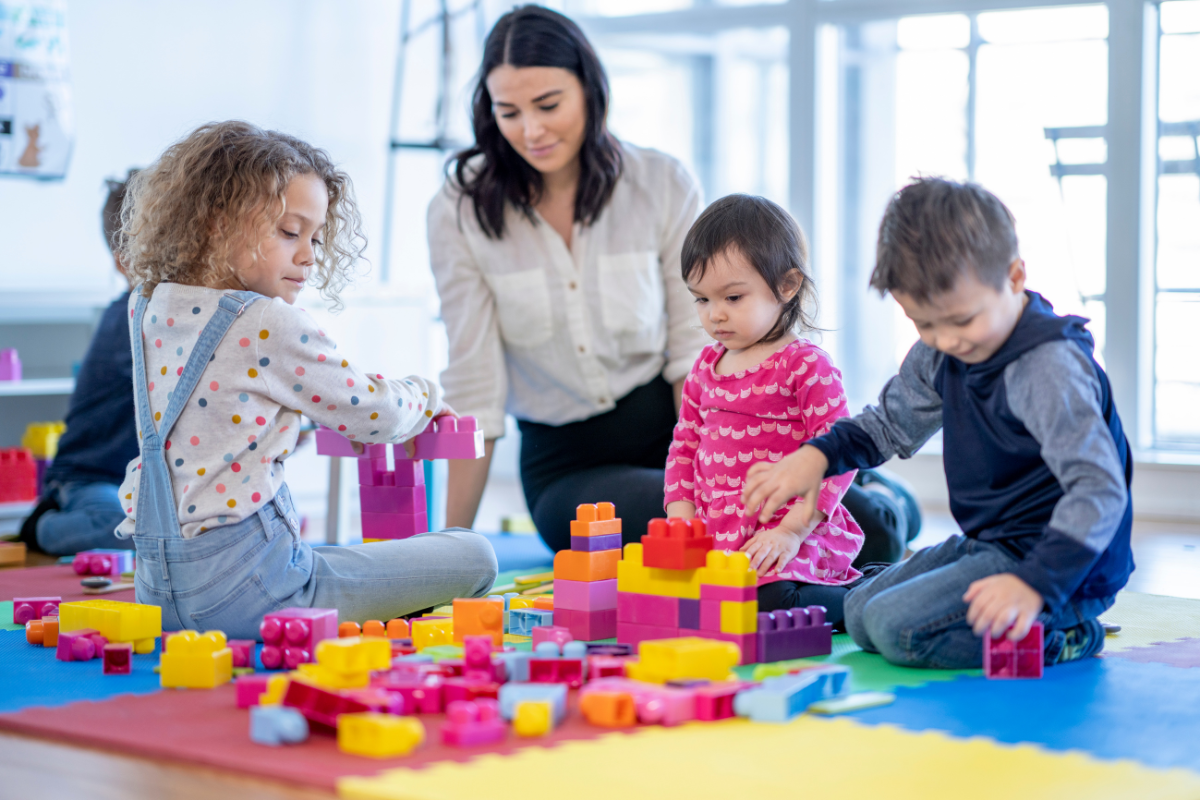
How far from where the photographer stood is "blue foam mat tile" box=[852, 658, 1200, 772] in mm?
1115

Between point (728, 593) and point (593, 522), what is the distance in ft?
0.79

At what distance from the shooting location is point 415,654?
55.4 inches

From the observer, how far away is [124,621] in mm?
1502

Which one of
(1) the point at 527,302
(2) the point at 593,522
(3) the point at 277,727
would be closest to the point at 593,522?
(2) the point at 593,522

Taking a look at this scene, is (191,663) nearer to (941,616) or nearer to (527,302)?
(941,616)

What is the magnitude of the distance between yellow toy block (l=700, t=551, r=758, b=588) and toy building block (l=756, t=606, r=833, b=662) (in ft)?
0.20

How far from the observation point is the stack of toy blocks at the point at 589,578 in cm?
156

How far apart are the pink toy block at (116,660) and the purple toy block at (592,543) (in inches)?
20.9

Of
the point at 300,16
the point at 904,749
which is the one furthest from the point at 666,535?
the point at 300,16

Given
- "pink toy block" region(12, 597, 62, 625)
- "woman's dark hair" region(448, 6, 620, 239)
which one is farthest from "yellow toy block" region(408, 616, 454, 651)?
"woman's dark hair" region(448, 6, 620, 239)

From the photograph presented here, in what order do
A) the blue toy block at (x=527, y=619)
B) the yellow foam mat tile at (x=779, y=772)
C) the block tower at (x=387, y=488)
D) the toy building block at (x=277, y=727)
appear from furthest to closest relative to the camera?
1. the block tower at (x=387, y=488)
2. the blue toy block at (x=527, y=619)
3. the toy building block at (x=277, y=727)
4. the yellow foam mat tile at (x=779, y=772)

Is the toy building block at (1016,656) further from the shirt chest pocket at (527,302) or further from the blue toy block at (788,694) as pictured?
the shirt chest pocket at (527,302)

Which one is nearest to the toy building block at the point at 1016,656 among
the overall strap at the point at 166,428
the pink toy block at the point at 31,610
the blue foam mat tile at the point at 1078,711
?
the blue foam mat tile at the point at 1078,711

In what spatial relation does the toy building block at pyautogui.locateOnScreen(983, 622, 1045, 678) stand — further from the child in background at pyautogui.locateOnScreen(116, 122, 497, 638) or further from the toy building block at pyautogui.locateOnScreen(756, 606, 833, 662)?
the child in background at pyautogui.locateOnScreen(116, 122, 497, 638)
